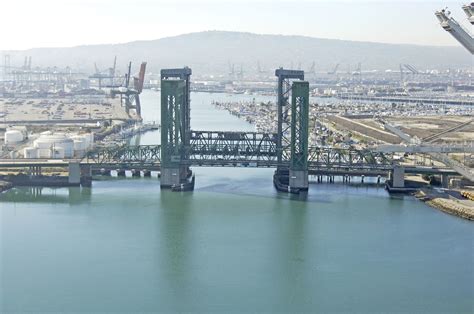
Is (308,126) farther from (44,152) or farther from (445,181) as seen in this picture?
(44,152)

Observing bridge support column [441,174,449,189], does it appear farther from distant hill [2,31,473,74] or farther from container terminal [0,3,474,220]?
distant hill [2,31,473,74]

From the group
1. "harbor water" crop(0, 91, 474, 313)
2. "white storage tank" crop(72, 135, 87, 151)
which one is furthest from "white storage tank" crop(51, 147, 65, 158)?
"harbor water" crop(0, 91, 474, 313)

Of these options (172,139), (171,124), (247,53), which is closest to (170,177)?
(172,139)

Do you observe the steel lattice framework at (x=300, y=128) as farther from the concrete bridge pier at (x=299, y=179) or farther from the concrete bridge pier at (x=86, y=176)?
the concrete bridge pier at (x=86, y=176)

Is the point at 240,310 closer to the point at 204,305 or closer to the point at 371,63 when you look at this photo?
the point at 204,305

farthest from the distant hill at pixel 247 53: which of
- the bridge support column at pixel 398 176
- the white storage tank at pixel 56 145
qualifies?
the bridge support column at pixel 398 176
